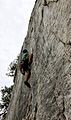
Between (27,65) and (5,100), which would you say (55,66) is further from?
(5,100)

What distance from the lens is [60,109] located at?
312 inches

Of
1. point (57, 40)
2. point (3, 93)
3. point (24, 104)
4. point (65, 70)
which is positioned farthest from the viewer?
point (3, 93)

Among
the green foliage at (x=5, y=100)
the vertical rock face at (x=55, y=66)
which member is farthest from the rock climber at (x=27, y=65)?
the green foliage at (x=5, y=100)

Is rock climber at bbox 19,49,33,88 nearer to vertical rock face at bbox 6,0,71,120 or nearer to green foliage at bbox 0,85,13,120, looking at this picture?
vertical rock face at bbox 6,0,71,120

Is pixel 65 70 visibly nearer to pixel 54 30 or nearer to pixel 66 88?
pixel 66 88

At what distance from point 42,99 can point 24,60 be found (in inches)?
204

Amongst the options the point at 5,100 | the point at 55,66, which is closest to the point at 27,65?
the point at 55,66

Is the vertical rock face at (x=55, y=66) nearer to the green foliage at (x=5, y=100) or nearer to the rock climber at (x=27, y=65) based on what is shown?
the rock climber at (x=27, y=65)

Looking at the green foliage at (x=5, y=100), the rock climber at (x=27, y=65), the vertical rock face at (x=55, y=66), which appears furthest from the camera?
the green foliage at (x=5, y=100)

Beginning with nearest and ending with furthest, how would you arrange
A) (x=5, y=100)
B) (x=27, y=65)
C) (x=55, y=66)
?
(x=55, y=66)
(x=27, y=65)
(x=5, y=100)

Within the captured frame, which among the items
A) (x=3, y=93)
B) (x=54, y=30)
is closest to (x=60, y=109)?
(x=54, y=30)

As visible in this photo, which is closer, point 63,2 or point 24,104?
point 63,2

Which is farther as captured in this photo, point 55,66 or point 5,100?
point 5,100

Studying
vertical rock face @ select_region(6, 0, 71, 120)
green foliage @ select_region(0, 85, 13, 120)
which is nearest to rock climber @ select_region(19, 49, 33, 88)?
vertical rock face @ select_region(6, 0, 71, 120)
